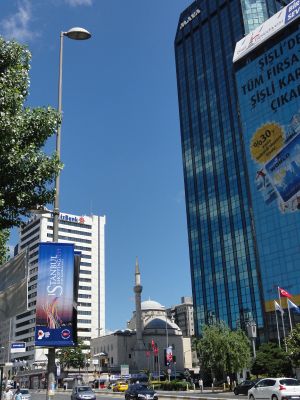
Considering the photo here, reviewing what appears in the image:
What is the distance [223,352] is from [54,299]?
54.7 meters

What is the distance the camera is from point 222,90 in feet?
437

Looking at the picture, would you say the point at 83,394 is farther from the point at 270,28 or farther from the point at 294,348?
the point at 270,28

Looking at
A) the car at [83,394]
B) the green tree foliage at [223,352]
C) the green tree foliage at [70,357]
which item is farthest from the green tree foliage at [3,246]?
the green tree foliage at [70,357]

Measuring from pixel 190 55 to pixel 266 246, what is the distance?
71475 mm

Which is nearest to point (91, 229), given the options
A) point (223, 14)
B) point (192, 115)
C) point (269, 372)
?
point (192, 115)

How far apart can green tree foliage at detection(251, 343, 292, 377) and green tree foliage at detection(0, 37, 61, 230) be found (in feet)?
174

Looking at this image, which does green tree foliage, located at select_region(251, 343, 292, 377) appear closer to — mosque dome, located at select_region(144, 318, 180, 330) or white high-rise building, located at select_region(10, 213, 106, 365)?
mosque dome, located at select_region(144, 318, 180, 330)

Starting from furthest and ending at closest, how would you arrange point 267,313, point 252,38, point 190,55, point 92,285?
point 92,285 < point 190,55 < point 252,38 < point 267,313

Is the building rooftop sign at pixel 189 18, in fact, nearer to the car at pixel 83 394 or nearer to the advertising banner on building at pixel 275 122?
the advertising banner on building at pixel 275 122

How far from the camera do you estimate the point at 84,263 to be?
174m

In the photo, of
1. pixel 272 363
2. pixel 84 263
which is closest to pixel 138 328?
pixel 84 263

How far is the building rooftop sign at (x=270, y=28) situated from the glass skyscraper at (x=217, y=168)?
15522mm

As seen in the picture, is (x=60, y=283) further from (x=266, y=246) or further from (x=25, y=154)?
(x=266, y=246)

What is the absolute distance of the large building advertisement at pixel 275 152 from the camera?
96.5 m
